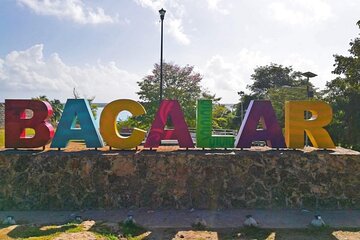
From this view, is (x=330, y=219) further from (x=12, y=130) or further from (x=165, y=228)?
(x=12, y=130)

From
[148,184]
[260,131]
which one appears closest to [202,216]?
[148,184]

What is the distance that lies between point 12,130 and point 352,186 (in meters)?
11.4

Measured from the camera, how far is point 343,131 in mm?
20609

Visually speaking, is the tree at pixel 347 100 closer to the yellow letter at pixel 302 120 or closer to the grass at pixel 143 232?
the yellow letter at pixel 302 120

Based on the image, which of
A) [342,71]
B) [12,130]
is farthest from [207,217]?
[342,71]

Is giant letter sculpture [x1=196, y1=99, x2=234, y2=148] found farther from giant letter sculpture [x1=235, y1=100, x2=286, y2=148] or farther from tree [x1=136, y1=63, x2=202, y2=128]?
tree [x1=136, y1=63, x2=202, y2=128]

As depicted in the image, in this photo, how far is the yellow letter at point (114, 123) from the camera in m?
11.3

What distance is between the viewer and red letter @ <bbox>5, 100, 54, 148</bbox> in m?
11.2

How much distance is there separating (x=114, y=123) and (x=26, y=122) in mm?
2876

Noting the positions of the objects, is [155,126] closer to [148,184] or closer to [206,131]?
[206,131]

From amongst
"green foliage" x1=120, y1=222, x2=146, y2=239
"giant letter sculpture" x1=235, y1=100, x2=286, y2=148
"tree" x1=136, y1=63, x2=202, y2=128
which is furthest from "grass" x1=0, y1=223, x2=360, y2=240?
"tree" x1=136, y1=63, x2=202, y2=128

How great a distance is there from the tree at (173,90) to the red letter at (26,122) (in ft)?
58.6

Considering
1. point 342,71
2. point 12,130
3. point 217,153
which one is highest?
point 342,71

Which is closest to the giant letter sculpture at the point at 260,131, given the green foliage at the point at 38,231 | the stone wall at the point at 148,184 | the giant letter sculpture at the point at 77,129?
the stone wall at the point at 148,184
